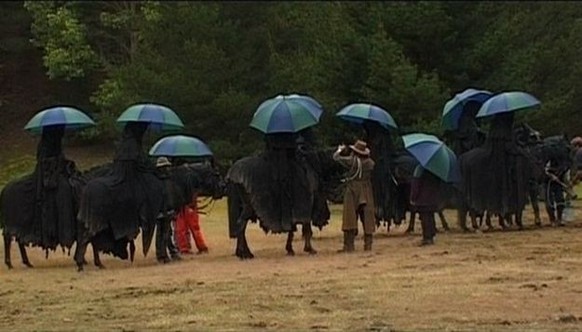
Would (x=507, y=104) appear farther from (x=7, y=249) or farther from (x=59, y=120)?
(x=7, y=249)

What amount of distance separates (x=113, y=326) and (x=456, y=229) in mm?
12994

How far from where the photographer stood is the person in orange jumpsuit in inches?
824

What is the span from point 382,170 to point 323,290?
7.90 metres

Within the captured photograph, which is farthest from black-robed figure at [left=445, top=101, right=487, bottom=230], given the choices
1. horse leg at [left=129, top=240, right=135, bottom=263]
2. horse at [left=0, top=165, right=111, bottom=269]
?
horse at [left=0, top=165, right=111, bottom=269]

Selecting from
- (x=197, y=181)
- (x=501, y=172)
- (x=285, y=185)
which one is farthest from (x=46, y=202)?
(x=501, y=172)

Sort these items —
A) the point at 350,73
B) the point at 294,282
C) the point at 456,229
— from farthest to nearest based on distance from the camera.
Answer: the point at 350,73
the point at 456,229
the point at 294,282

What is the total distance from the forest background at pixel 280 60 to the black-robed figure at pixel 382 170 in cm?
1016

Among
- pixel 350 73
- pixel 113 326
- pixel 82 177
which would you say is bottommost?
pixel 113 326

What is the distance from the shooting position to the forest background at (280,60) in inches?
1390

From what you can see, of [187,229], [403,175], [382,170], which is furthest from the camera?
[403,175]

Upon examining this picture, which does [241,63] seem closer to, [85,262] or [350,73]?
[350,73]

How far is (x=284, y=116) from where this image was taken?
19094 millimetres

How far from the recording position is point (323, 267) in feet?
56.6

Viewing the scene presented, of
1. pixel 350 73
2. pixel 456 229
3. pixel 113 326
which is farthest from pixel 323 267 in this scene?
pixel 350 73
